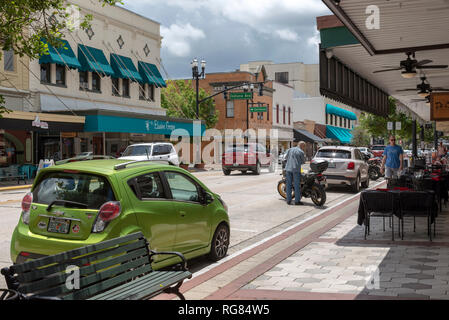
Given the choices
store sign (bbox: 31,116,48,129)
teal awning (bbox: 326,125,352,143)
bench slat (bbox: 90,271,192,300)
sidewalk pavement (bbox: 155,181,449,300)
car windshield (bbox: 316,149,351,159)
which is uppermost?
teal awning (bbox: 326,125,352,143)

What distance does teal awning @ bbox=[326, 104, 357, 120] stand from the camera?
7394 centimetres

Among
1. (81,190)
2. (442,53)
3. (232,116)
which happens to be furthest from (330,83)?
(232,116)

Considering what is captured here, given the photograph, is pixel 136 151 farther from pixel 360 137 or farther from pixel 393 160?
pixel 360 137

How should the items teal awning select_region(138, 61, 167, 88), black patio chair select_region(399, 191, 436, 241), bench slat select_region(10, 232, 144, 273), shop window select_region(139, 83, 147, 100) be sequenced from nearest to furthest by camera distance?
bench slat select_region(10, 232, 144, 273) < black patio chair select_region(399, 191, 436, 241) < teal awning select_region(138, 61, 167, 88) < shop window select_region(139, 83, 147, 100)

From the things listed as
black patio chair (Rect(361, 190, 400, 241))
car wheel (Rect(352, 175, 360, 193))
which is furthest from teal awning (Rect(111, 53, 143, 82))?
black patio chair (Rect(361, 190, 400, 241))

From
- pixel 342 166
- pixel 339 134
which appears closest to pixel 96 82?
pixel 342 166

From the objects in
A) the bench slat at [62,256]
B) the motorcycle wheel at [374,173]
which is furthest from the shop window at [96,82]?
the bench slat at [62,256]

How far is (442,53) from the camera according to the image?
1253 cm

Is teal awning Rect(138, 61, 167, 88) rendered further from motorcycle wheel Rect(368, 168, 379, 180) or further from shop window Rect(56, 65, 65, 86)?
motorcycle wheel Rect(368, 168, 379, 180)

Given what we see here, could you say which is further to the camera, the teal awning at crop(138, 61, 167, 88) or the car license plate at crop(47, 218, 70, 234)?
the teal awning at crop(138, 61, 167, 88)

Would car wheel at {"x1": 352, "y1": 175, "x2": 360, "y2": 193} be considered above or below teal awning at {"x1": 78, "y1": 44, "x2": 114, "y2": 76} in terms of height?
below

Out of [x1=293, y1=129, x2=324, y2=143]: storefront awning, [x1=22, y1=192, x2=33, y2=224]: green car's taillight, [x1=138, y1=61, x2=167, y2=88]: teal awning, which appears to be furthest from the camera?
[x1=293, y1=129, x2=324, y2=143]: storefront awning

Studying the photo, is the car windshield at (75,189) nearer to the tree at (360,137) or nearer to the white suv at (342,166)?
the white suv at (342,166)
